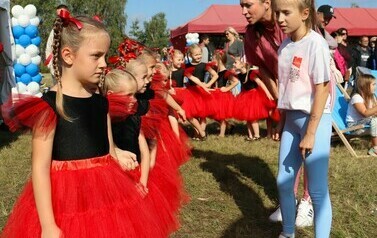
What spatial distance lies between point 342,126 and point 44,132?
21.5 feet

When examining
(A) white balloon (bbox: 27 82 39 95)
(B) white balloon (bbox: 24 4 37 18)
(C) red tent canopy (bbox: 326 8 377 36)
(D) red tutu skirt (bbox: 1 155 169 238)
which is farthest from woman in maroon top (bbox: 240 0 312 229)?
(C) red tent canopy (bbox: 326 8 377 36)

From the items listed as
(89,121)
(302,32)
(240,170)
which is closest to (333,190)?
(240,170)

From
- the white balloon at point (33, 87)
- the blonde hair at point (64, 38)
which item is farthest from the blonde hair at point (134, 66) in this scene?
the white balloon at point (33, 87)

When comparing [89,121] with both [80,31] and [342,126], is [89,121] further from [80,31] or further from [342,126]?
[342,126]

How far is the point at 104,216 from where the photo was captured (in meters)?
2.46

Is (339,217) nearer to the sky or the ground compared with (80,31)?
nearer to the ground

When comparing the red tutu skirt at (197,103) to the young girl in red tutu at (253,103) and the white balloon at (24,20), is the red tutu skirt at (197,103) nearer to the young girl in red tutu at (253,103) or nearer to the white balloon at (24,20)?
the young girl in red tutu at (253,103)

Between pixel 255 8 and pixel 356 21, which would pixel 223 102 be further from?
pixel 356 21

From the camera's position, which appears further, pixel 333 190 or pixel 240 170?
pixel 240 170

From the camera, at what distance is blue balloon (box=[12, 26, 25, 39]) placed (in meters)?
11.2

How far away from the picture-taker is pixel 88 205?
246 cm

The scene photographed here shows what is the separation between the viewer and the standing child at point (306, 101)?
3137 mm

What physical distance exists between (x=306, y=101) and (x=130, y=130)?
4.30ft

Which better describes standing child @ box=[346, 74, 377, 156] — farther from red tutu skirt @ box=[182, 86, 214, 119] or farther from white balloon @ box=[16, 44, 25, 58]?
white balloon @ box=[16, 44, 25, 58]
